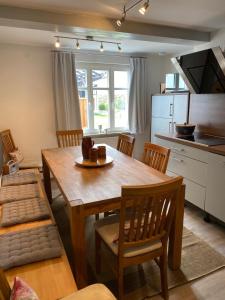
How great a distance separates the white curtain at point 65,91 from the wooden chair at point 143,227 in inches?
112

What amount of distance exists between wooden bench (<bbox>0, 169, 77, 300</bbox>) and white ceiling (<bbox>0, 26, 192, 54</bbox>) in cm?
284

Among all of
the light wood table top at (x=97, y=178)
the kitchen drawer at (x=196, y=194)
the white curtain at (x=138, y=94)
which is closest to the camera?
the light wood table top at (x=97, y=178)

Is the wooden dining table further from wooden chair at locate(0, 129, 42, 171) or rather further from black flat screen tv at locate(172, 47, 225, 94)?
black flat screen tv at locate(172, 47, 225, 94)

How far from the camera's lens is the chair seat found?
148cm

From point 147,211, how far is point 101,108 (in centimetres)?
358

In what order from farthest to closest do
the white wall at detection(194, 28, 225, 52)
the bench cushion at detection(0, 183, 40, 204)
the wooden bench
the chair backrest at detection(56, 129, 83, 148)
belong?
the chair backrest at detection(56, 129, 83, 148), the white wall at detection(194, 28, 225, 52), the bench cushion at detection(0, 183, 40, 204), the wooden bench

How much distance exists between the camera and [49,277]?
1.25 m

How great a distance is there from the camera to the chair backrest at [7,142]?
136 inches

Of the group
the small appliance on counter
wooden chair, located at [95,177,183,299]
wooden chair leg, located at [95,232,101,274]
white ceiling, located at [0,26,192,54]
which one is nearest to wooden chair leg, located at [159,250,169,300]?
wooden chair, located at [95,177,183,299]

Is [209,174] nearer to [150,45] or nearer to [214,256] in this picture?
[214,256]

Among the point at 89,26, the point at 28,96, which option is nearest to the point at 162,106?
the point at 89,26

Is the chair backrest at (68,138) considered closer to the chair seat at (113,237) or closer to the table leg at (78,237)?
the chair seat at (113,237)

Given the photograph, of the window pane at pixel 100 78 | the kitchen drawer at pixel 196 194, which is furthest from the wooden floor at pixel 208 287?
the window pane at pixel 100 78

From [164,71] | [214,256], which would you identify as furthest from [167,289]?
[164,71]
